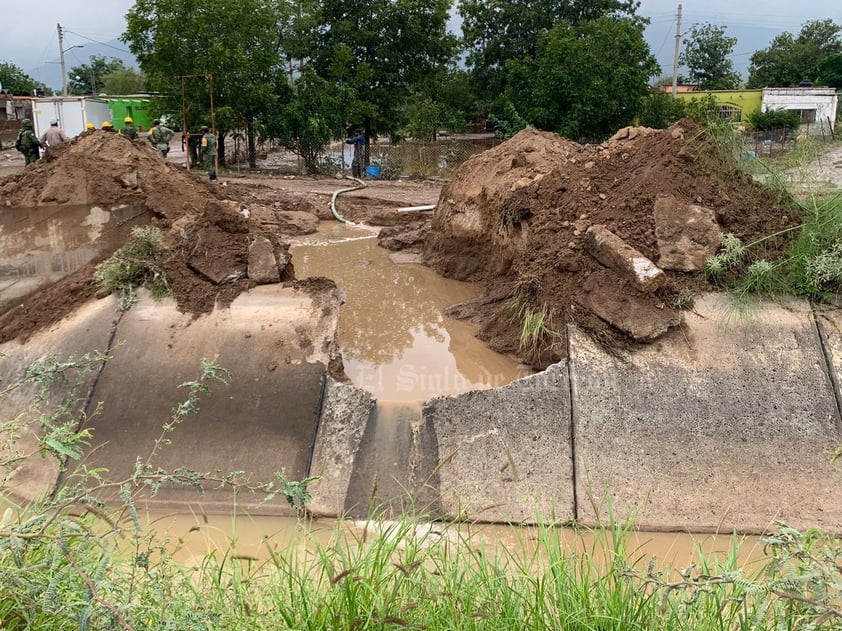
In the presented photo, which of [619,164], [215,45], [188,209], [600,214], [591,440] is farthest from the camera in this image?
[215,45]

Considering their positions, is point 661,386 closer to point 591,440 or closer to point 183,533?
point 591,440

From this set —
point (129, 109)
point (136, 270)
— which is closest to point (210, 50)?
point (129, 109)

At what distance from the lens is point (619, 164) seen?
27.5ft

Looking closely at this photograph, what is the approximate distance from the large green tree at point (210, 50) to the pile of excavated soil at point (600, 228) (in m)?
14.4

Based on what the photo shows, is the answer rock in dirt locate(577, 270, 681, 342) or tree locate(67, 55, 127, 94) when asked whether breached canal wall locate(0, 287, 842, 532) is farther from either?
tree locate(67, 55, 127, 94)

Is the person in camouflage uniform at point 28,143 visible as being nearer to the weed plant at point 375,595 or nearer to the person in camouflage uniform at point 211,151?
the person in camouflage uniform at point 211,151

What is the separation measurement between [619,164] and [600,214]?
42.1 inches

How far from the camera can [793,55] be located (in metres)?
45.9

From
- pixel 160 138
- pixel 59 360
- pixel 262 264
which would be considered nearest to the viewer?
pixel 59 360

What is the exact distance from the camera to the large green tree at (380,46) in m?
23.8

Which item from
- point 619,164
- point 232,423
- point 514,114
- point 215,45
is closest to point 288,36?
point 215,45

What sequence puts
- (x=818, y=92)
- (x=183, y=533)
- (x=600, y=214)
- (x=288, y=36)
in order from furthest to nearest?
1. (x=818, y=92)
2. (x=288, y=36)
3. (x=600, y=214)
4. (x=183, y=533)

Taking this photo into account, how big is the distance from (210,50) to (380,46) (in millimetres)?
6136

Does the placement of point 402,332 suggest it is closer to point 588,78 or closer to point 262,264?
point 262,264
